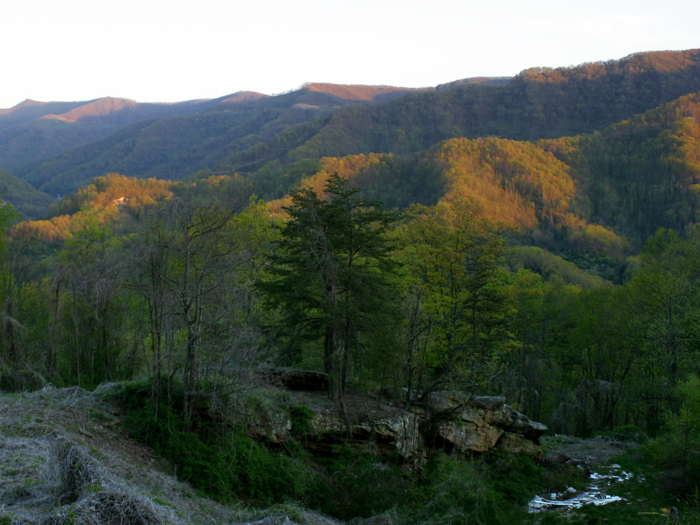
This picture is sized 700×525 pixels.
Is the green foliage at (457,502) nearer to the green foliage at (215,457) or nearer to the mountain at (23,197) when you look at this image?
the green foliage at (215,457)

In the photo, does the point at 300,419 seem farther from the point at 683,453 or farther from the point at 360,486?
the point at 683,453

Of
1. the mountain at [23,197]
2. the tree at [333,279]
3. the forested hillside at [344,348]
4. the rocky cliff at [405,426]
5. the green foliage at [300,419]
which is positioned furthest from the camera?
the mountain at [23,197]

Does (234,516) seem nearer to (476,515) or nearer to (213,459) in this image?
(213,459)

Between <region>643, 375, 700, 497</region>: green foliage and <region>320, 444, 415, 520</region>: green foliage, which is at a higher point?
<region>320, 444, 415, 520</region>: green foliage

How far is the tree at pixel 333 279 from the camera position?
16203mm

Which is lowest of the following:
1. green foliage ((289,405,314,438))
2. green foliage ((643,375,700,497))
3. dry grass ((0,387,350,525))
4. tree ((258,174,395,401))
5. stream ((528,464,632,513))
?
stream ((528,464,632,513))

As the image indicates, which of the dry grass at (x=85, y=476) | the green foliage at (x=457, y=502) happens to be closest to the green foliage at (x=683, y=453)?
the green foliage at (x=457, y=502)

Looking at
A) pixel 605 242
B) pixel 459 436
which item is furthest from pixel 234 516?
pixel 605 242

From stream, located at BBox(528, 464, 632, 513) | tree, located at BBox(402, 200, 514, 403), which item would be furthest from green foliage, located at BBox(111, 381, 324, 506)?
tree, located at BBox(402, 200, 514, 403)

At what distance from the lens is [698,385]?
2023cm

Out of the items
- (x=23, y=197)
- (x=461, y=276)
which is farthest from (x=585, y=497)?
(x=23, y=197)

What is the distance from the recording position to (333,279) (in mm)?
15969

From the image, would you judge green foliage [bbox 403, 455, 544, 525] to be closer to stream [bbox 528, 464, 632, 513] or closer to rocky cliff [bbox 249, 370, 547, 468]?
rocky cliff [bbox 249, 370, 547, 468]

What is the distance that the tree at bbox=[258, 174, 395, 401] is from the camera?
53.2ft
